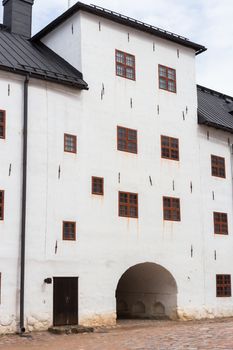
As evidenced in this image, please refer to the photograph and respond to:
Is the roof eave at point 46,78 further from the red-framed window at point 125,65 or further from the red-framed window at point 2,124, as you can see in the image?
the red-framed window at point 125,65

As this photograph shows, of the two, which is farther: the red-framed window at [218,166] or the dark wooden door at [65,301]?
the red-framed window at [218,166]

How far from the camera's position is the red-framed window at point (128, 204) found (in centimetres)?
2375

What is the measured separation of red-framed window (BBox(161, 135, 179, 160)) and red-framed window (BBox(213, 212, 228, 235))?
12.4ft

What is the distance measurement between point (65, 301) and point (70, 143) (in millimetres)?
6252

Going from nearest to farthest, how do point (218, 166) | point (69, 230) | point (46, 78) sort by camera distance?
1. point (69, 230)
2. point (46, 78)
3. point (218, 166)

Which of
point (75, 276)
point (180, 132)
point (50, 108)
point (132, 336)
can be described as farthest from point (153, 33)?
point (132, 336)

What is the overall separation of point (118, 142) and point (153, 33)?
602 cm

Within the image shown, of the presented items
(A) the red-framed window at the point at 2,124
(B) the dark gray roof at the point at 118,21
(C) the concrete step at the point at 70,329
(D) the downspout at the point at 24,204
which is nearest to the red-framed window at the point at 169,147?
(B) the dark gray roof at the point at 118,21

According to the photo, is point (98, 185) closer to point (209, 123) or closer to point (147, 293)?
point (147, 293)

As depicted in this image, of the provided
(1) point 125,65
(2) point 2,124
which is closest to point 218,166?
(1) point 125,65

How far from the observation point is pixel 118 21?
25.2m

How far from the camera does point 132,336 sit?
18969mm

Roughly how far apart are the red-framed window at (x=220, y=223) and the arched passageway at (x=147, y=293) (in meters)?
3.78

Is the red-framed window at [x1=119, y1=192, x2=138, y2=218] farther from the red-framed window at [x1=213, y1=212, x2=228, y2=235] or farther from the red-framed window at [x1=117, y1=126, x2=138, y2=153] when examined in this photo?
the red-framed window at [x1=213, y1=212, x2=228, y2=235]
